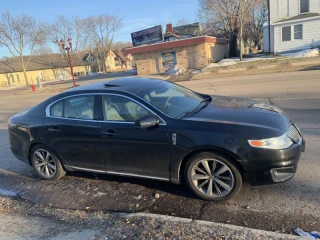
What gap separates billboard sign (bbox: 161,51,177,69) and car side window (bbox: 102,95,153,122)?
27507mm

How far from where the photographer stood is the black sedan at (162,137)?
3.25 m

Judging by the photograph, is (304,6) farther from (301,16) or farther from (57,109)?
(57,109)

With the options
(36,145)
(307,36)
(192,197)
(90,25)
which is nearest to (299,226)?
(192,197)

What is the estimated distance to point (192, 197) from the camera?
3693mm

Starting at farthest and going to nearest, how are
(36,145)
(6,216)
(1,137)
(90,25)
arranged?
(90,25) → (1,137) → (36,145) → (6,216)

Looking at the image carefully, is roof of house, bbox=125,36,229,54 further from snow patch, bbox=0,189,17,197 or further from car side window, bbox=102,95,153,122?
snow patch, bbox=0,189,17,197

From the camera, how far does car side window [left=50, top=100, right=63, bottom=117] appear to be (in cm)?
443

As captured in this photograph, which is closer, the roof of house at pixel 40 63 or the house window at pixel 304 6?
the house window at pixel 304 6

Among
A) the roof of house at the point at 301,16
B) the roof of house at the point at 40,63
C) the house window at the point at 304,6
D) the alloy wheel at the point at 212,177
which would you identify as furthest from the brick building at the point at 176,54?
the roof of house at the point at 40,63

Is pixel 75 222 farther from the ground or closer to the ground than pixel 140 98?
closer to the ground

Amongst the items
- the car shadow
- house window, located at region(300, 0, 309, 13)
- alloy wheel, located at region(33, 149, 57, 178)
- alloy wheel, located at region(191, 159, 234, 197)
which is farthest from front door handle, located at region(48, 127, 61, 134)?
house window, located at region(300, 0, 309, 13)

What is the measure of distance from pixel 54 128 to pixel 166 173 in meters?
1.99

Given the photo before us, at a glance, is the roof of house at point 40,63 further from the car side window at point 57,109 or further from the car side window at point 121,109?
the car side window at point 121,109

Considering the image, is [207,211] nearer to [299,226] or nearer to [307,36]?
[299,226]
